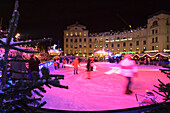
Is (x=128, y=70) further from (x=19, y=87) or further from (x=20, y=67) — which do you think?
(x=19, y=87)

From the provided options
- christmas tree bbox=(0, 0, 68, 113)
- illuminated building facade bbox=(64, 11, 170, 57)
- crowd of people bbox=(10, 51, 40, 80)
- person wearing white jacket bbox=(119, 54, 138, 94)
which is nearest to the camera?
christmas tree bbox=(0, 0, 68, 113)

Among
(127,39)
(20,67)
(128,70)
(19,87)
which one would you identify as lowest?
(128,70)

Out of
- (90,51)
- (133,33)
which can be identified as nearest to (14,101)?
(133,33)

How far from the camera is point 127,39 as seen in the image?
56.2 m

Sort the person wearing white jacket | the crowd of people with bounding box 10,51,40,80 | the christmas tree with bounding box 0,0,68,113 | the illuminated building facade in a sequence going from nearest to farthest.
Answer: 1. the christmas tree with bounding box 0,0,68,113
2. the crowd of people with bounding box 10,51,40,80
3. the person wearing white jacket
4. the illuminated building facade

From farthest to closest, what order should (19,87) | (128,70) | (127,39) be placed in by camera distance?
(127,39) < (128,70) < (19,87)

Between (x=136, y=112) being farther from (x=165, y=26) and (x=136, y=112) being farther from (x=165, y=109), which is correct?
(x=165, y=26)

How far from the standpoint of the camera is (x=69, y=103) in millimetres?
4137

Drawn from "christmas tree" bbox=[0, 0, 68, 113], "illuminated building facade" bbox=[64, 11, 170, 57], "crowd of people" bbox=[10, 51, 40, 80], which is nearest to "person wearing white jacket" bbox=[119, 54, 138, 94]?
"crowd of people" bbox=[10, 51, 40, 80]

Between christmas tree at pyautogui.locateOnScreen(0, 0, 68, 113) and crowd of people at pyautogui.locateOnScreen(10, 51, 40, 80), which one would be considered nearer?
christmas tree at pyautogui.locateOnScreen(0, 0, 68, 113)

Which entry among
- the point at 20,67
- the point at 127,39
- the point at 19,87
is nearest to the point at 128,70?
the point at 20,67

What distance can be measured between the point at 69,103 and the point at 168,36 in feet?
154

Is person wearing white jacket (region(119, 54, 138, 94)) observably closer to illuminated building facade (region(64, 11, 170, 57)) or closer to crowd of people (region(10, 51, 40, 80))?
crowd of people (region(10, 51, 40, 80))

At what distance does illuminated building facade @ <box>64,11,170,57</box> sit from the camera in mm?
41844
